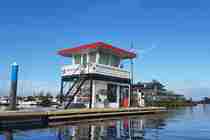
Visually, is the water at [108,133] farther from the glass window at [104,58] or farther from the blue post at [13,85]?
the glass window at [104,58]

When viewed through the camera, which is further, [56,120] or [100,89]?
[100,89]

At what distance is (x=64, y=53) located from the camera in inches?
1494

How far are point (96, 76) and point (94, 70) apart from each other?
854 mm

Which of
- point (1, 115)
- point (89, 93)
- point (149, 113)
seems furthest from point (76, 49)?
point (1, 115)

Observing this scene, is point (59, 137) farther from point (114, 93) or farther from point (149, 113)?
point (149, 113)

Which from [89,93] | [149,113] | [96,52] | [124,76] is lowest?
[149,113]

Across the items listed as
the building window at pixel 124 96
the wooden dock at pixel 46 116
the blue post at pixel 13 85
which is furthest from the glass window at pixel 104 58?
the blue post at pixel 13 85

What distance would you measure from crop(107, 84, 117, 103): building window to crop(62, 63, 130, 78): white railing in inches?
64.7

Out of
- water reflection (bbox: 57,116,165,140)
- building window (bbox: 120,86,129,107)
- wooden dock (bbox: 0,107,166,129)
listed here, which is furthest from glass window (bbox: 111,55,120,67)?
water reflection (bbox: 57,116,165,140)

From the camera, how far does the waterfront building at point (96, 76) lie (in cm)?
3309

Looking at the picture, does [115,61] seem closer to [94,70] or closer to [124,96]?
[124,96]

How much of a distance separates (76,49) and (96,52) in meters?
2.81

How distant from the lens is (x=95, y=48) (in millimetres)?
33562

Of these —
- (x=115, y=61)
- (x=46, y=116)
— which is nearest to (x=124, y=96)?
(x=115, y=61)
